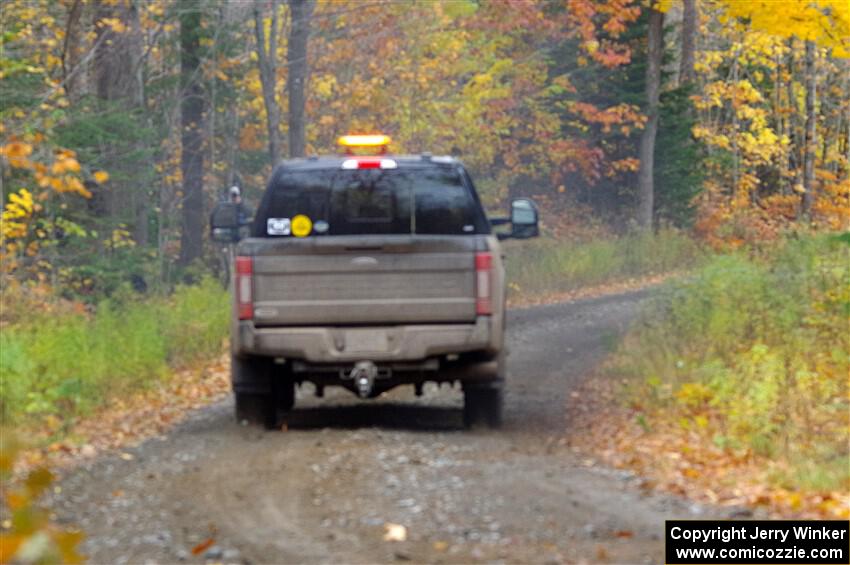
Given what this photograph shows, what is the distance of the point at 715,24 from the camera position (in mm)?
42812

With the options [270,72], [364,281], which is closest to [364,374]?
[364,281]

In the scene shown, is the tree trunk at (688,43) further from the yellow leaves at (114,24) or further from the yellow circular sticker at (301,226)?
the yellow circular sticker at (301,226)

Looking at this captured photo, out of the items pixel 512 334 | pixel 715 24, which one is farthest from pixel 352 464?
pixel 715 24

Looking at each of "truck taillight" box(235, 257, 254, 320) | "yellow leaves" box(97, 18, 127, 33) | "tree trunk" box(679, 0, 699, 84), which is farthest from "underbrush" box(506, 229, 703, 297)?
"truck taillight" box(235, 257, 254, 320)

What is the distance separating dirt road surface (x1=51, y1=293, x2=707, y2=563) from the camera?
22.7ft

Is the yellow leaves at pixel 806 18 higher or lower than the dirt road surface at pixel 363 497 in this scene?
higher

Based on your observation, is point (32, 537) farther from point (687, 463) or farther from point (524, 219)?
point (524, 219)

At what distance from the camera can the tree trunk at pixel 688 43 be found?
35.8m

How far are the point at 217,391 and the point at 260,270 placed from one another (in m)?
4.29

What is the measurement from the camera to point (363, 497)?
8.09m

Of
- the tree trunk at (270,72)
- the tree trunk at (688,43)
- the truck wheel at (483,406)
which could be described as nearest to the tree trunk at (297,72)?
the tree trunk at (270,72)

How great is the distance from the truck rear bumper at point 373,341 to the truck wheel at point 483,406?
82 cm

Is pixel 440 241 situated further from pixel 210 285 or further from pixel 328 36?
pixel 328 36

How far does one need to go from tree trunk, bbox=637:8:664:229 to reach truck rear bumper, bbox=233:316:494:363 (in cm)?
2178
